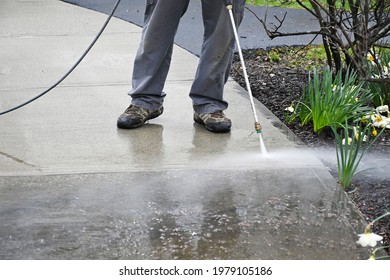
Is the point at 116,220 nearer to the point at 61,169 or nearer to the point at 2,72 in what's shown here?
the point at 61,169

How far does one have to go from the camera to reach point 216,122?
16.8ft

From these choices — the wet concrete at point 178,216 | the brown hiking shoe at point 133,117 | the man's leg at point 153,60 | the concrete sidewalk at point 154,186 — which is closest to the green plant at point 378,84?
the concrete sidewalk at point 154,186

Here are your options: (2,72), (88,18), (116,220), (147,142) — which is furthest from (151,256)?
(88,18)

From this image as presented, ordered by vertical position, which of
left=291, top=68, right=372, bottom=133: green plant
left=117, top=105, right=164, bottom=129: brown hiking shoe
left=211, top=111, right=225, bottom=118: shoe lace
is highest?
left=291, top=68, right=372, bottom=133: green plant

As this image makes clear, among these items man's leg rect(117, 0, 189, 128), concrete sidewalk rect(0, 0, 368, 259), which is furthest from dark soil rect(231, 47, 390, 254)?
man's leg rect(117, 0, 189, 128)

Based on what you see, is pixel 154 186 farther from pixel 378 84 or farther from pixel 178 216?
pixel 378 84

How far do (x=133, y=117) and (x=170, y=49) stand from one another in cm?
49

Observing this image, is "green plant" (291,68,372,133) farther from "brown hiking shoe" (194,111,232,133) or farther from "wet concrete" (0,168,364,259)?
"wet concrete" (0,168,364,259)

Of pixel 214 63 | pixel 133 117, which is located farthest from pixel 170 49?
pixel 133 117

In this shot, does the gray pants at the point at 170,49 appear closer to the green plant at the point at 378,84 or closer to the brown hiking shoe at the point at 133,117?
the brown hiking shoe at the point at 133,117

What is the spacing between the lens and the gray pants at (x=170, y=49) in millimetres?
5121

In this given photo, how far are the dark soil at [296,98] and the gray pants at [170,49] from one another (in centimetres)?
54

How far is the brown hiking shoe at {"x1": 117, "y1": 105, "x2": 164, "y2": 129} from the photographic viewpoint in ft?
16.9

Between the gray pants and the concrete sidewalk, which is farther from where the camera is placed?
the gray pants
